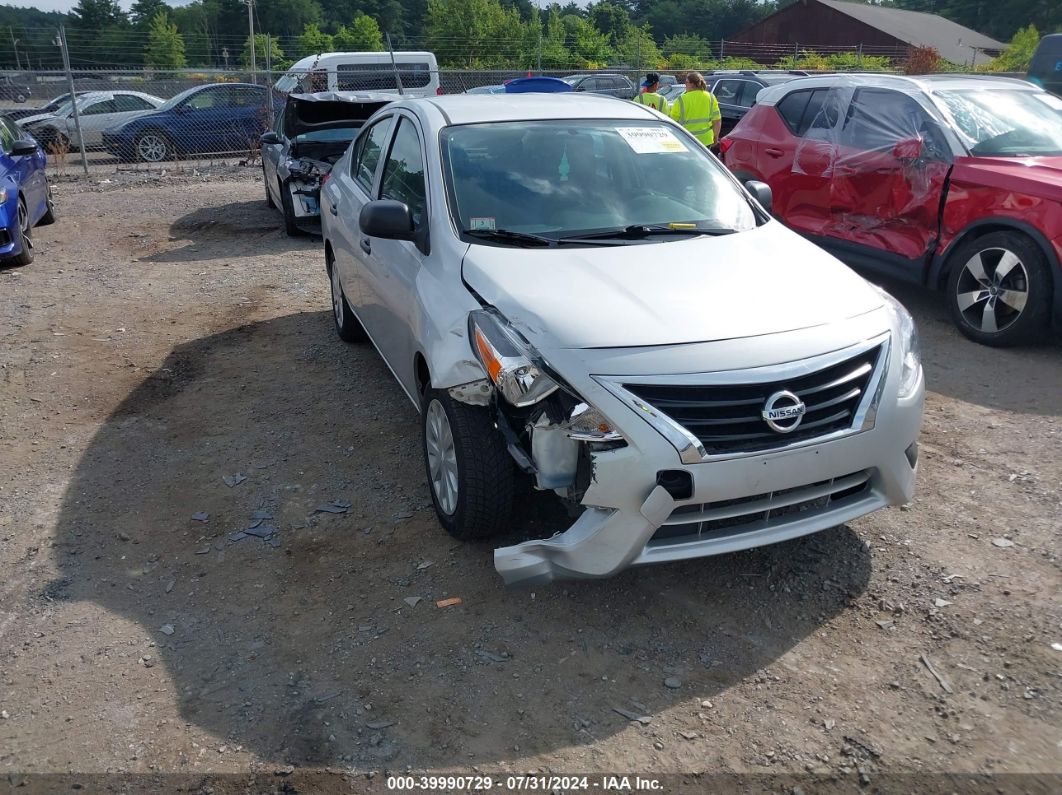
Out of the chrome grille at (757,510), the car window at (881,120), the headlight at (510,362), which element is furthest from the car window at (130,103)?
the chrome grille at (757,510)

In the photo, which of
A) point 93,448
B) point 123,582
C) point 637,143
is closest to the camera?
point 123,582

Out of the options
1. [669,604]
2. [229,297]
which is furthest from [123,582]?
[229,297]

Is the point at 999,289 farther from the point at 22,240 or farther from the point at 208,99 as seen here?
the point at 208,99

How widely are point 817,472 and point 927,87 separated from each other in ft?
17.0

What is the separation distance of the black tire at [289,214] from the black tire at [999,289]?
23.2 ft

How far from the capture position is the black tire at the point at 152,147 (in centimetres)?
1711

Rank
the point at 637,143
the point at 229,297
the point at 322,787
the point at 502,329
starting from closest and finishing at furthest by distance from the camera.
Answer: the point at 322,787 → the point at 502,329 → the point at 637,143 → the point at 229,297

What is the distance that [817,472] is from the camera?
318cm

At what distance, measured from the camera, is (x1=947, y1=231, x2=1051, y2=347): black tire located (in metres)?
6.02

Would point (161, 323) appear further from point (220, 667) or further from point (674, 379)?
point (674, 379)

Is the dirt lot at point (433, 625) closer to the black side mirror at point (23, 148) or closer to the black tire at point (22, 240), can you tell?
the black tire at point (22, 240)

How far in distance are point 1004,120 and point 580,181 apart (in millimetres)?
4353

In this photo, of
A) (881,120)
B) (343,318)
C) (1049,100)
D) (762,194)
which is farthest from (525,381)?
(1049,100)

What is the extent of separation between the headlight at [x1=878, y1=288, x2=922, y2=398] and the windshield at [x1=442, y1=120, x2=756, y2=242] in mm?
958
